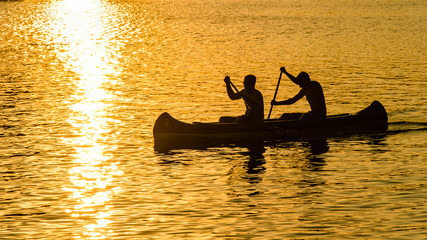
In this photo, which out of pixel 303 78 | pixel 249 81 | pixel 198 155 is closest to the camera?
pixel 198 155

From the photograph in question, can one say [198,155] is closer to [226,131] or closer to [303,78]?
[226,131]

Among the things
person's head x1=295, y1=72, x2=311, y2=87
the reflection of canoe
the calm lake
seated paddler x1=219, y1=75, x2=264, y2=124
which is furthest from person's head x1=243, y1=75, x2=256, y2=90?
the calm lake

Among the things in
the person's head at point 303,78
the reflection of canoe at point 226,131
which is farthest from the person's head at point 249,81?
the person's head at point 303,78

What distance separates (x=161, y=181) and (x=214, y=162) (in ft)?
8.15

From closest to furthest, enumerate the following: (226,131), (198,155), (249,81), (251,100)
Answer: (198,155) < (249,81) < (251,100) < (226,131)

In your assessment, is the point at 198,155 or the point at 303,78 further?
the point at 303,78

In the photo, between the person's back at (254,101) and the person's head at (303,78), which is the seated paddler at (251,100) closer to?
the person's back at (254,101)

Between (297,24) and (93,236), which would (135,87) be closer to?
(93,236)

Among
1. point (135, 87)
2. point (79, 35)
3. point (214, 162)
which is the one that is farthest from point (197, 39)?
point (214, 162)

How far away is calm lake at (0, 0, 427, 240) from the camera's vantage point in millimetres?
15609

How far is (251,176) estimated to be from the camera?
19.8 m

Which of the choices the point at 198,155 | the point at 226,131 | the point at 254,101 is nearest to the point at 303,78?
the point at 254,101

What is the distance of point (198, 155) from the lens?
2244 centimetres

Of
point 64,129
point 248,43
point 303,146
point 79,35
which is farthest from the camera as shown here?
point 79,35
